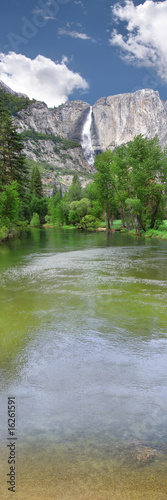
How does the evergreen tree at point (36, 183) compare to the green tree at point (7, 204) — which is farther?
the evergreen tree at point (36, 183)

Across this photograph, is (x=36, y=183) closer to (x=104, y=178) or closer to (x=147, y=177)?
(x=104, y=178)

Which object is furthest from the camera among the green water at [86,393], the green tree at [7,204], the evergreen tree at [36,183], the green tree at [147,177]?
the evergreen tree at [36,183]

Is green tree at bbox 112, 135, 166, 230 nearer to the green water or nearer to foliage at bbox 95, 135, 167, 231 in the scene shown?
foliage at bbox 95, 135, 167, 231

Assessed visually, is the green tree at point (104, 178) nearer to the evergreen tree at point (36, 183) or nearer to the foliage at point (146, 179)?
the foliage at point (146, 179)

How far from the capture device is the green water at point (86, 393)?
2.84 m

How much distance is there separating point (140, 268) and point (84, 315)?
340 inches

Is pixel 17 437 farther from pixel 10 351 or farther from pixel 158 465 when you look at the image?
pixel 10 351

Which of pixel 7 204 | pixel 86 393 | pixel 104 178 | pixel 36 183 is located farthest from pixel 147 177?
pixel 36 183

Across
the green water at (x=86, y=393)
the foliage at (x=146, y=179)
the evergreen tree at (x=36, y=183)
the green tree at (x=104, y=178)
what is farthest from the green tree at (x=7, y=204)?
the evergreen tree at (x=36, y=183)

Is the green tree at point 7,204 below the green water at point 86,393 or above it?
above

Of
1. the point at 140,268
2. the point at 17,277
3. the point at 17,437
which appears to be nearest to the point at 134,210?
the point at 140,268

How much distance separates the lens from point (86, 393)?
4414mm

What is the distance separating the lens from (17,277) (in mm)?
13867

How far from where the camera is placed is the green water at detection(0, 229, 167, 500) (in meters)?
2.84
